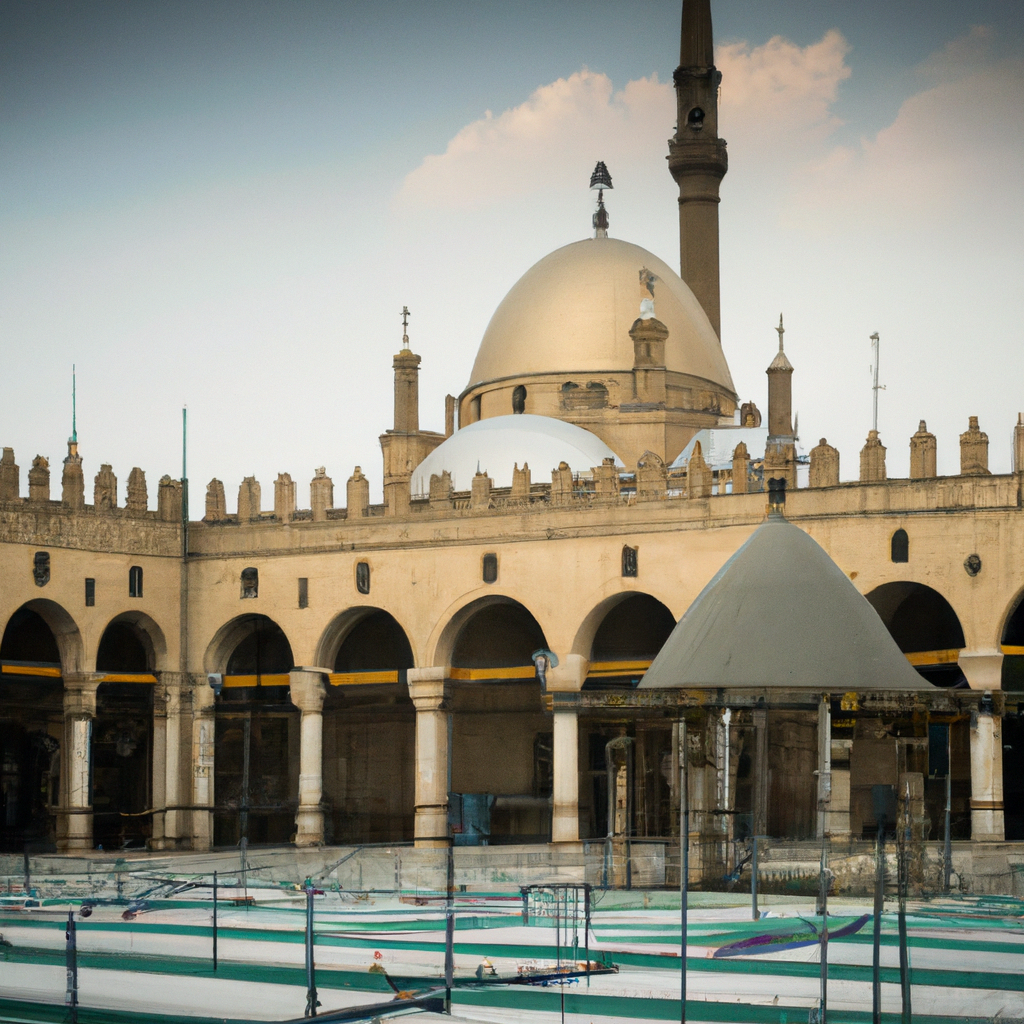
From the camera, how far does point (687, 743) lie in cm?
1739

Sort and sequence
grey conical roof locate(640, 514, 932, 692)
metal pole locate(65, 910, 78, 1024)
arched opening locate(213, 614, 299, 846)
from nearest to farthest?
metal pole locate(65, 910, 78, 1024), grey conical roof locate(640, 514, 932, 692), arched opening locate(213, 614, 299, 846)

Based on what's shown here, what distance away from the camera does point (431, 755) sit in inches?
1220

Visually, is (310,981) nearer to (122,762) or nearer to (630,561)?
(630,561)

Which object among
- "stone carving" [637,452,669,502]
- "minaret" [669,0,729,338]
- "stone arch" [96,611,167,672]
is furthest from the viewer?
"minaret" [669,0,729,338]

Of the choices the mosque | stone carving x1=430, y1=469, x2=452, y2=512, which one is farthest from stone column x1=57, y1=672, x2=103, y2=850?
stone carving x1=430, y1=469, x2=452, y2=512

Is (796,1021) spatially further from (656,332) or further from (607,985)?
(656,332)

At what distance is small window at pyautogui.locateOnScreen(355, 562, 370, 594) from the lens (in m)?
32.0

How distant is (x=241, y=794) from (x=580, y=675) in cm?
846

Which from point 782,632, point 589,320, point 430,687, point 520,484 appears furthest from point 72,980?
point 589,320

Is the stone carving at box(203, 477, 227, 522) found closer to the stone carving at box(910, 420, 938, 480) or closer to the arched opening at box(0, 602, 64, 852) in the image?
the arched opening at box(0, 602, 64, 852)

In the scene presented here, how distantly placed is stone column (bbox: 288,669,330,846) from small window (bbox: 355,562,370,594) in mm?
1682

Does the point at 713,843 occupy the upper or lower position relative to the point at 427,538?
lower

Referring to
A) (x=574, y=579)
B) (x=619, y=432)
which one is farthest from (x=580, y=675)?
(x=619, y=432)

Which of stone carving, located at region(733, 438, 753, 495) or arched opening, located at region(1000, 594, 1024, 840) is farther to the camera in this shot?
stone carving, located at region(733, 438, 753, 495)
